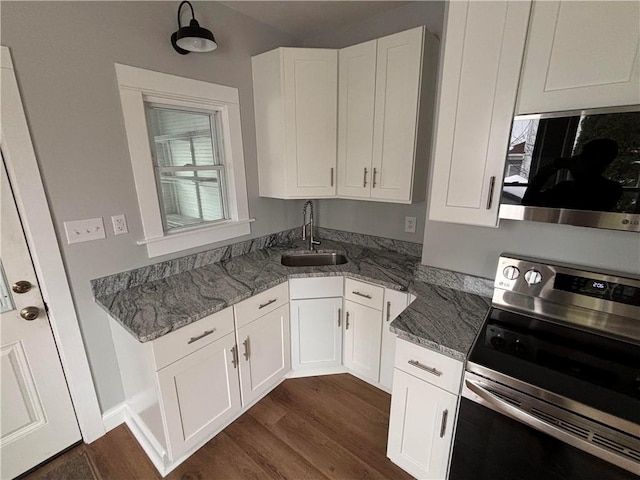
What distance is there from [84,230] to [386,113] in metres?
1.87

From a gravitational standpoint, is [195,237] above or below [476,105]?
below

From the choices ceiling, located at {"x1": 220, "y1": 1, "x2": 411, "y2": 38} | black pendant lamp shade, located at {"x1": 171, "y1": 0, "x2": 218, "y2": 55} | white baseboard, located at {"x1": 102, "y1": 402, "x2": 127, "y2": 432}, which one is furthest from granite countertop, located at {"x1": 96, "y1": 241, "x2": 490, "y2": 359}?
ceiling, located at {"x1": 220, "y1": 1, "x2": 411, "y2": 38}

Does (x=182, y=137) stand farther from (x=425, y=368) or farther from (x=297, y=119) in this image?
(x=425, y=368)

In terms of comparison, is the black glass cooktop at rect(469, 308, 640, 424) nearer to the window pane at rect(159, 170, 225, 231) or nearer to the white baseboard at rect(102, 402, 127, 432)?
the window pane at rect(159, 170, 225, 231)

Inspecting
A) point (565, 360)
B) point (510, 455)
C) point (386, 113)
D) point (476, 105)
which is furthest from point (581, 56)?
point (510, 455)

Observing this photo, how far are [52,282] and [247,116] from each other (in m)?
1.58

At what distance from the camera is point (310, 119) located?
81.6 inches

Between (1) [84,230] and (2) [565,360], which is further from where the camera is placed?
(1) [84,230]

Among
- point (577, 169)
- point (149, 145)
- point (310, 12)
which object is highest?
point (310, 12)

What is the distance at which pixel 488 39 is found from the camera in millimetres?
1175

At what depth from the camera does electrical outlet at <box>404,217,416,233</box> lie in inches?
87.4

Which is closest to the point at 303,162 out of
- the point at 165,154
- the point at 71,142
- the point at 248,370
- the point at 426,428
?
the point at 165,154

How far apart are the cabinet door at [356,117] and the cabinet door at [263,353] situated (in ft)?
3.35

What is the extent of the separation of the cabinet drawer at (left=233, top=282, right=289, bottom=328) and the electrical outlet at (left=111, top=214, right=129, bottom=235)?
0.78 metres
